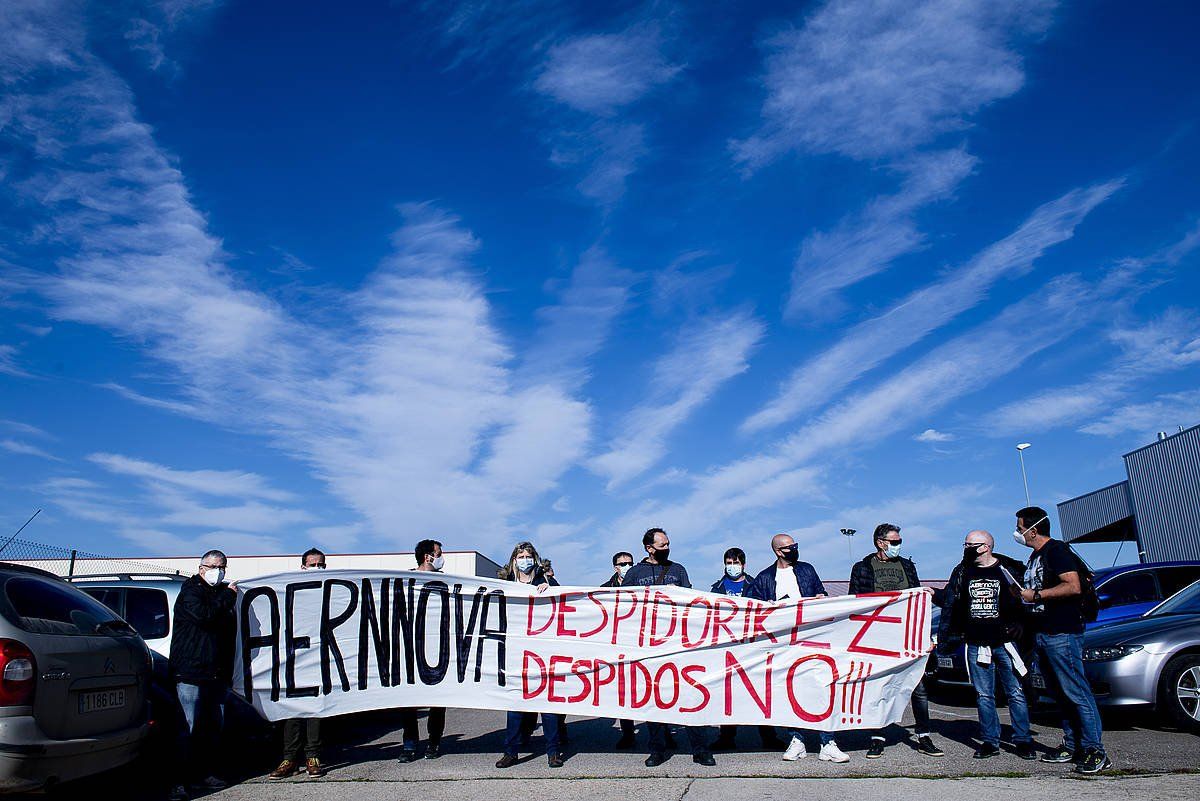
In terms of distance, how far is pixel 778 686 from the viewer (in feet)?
23.4

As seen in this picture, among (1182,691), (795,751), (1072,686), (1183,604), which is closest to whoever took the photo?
(1072,686)

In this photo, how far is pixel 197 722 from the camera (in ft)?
22.0

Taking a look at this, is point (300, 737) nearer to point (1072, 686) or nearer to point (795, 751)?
point (795, 751)

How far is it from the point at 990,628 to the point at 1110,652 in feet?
7.18

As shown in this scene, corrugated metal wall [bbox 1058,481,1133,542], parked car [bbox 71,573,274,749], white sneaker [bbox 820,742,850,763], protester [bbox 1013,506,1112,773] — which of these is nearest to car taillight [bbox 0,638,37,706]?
parked car [bbox 71,573,274,749]

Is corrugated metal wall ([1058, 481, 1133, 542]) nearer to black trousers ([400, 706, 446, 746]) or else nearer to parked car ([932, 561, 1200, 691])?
parked car ([932, 561, 1200, 691])

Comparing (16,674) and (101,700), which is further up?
(16,674)

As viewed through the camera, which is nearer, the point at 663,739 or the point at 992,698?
the point at 992,698

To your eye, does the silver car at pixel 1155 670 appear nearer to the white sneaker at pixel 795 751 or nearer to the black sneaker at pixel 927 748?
the black sneaker at pixel 927 748

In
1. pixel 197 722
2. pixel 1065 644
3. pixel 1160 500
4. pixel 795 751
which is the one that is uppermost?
pixel 1160 500

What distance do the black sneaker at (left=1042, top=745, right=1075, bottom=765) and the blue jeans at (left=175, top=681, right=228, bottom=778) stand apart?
258 inches

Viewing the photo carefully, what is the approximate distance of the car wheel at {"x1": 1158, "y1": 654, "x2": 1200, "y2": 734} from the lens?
769 centimetres

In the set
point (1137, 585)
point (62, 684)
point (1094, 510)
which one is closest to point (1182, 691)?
point (1137, 585)

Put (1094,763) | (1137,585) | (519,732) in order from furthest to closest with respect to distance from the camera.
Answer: (1137,585) → (519,732) → (1094,763)
